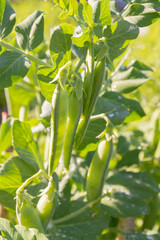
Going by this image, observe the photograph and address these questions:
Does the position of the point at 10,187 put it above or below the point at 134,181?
above

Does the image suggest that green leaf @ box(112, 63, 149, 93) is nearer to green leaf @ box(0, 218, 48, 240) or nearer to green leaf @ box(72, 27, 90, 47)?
green leaf @ box(72, 27, 90, 47)

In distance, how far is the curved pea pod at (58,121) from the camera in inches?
18.2

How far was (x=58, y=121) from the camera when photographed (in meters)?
0.47

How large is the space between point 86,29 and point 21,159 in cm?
26

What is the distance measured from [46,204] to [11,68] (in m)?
0.23

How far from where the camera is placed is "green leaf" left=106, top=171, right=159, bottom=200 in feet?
2.68

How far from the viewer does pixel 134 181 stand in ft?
2.74

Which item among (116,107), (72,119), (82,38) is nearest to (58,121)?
(72,119)

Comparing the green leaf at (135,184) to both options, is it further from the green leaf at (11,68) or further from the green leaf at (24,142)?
the green leaf at (11,68)

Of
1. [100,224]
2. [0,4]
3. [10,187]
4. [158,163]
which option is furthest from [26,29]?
[158,163]

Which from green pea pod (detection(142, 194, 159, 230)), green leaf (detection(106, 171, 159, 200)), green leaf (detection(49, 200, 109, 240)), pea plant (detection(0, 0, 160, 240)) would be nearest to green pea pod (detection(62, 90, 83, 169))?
pea plant (detection(0, 0, 160, 240))

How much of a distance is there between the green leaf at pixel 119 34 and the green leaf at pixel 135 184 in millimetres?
405

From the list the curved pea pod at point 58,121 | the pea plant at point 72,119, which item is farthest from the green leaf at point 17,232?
the curved pea pod at point 58,121

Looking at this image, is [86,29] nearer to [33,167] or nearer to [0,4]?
[0,4]
